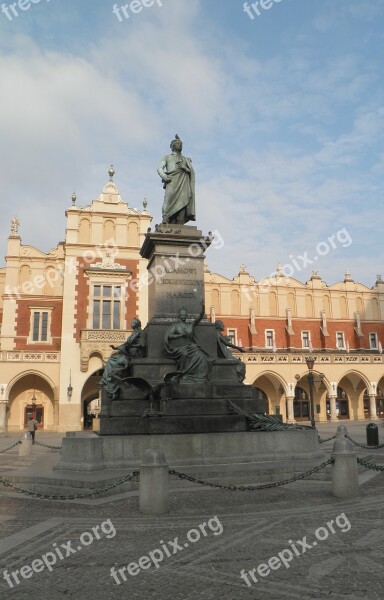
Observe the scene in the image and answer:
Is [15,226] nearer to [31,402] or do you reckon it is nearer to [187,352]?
[31,402]

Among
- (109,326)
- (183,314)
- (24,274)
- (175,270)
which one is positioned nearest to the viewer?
(183,314)

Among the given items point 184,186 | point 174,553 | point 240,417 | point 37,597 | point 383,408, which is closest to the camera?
point 37,597

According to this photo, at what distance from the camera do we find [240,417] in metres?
9.24

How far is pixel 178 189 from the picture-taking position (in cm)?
1215

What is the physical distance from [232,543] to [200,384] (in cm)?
463

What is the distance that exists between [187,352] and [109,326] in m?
22.5

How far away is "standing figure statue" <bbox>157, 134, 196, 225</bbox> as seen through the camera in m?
12.0

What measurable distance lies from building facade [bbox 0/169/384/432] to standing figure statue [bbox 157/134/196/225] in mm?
19587

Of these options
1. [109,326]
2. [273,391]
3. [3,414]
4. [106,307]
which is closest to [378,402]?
[273,391]

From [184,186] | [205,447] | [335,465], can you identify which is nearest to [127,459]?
[205,447]

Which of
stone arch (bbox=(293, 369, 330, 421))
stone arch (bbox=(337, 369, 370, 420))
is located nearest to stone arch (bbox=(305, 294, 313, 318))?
stone arch (bbox=(337, 369, 370, 420))

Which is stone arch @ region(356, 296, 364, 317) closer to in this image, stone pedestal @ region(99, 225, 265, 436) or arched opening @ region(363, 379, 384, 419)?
arched opening @ region(363, 379, 384, 419)

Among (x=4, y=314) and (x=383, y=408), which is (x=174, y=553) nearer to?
(x=4, y=314)

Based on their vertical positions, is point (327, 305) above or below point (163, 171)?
above
